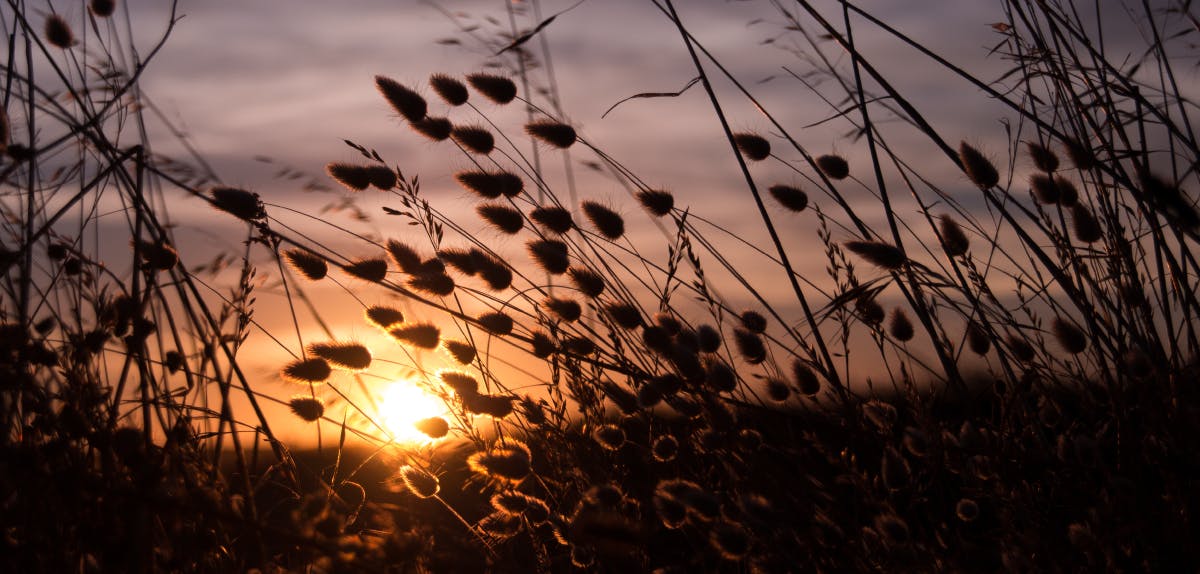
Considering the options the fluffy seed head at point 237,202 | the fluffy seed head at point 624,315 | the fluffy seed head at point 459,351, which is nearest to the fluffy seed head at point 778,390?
the fluffy seed head at point 624,315

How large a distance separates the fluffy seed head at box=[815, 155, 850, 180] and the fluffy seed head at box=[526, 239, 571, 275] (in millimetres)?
708

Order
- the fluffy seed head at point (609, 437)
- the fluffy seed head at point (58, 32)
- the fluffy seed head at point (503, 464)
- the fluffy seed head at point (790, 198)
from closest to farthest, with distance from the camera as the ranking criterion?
the fluffy seed head at point (503, 464) → the fluffy seed head at point (609, 437) → the fluffy seed head at point (790, 198) → the fluffy seed head at point (58, 32)

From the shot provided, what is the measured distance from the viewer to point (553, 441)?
6.09 ft

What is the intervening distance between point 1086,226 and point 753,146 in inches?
30.7

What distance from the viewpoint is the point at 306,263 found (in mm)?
2078

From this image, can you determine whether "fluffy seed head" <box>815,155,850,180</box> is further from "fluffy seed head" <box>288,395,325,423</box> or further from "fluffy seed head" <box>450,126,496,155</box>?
"fluffy seed head" <box>288,395,325,423</box>

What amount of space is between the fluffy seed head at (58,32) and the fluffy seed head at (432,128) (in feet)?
3.99

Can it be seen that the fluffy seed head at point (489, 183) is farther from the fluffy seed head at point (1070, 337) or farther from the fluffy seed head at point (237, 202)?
the fluffy seed head at point (1070, 337)

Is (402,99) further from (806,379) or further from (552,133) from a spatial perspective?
(806,379)

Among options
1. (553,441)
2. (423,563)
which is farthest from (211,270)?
(423,563)

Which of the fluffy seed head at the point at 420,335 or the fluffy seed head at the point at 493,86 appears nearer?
the fluffy seed head at the point at 420,335

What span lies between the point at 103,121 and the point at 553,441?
58.1 inches

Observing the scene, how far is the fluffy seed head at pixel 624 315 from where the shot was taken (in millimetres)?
2029

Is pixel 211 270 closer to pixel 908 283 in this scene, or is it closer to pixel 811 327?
pixel 811 327
